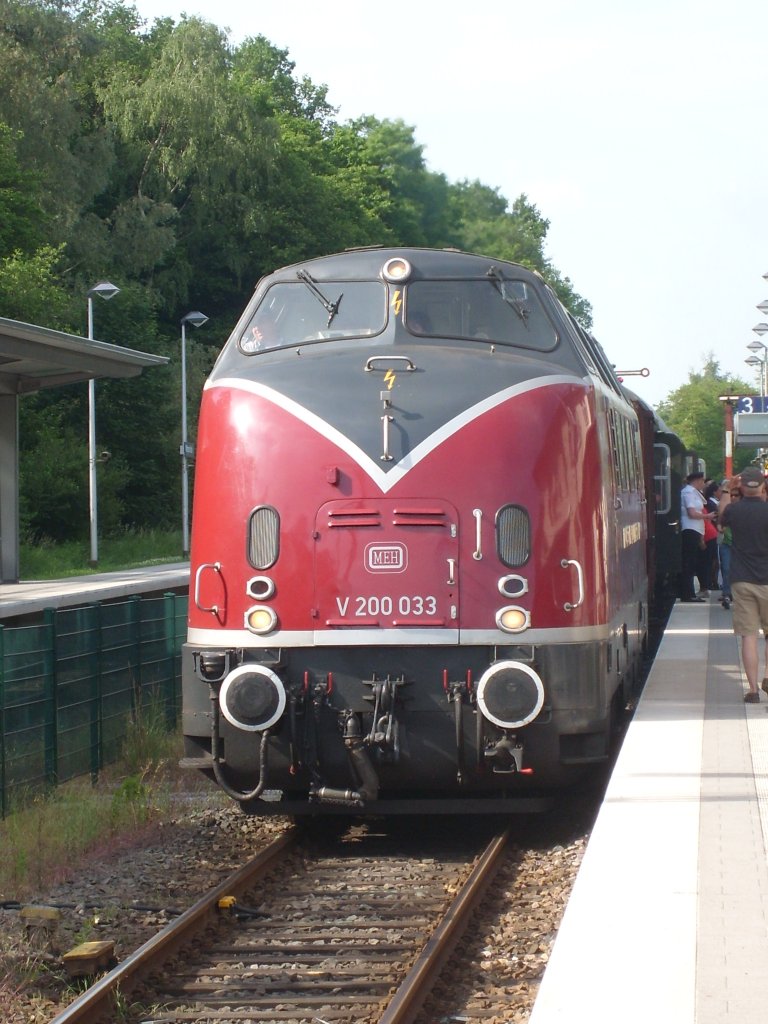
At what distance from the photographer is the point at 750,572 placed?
11.4m

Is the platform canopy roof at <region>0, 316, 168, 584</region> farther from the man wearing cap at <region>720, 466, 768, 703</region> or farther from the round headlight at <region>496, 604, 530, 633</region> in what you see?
the round headlight at <region>496, 604, 530, 633</region>

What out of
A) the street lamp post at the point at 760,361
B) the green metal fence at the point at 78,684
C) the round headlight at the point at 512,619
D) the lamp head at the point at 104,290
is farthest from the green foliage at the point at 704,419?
the round headlight at the point at 512,619

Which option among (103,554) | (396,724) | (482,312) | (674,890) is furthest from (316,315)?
(103,554)

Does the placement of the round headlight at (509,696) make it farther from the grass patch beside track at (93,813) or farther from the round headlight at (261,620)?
the grass patch beside track at (93,813)

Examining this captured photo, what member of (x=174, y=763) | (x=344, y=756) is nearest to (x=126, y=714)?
(x=174, y=763)

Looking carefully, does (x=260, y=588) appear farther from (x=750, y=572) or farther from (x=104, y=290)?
(x=104, y=290)

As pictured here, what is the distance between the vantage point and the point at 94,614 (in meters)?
12.1

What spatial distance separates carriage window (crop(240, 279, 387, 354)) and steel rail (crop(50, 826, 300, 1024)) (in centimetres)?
317

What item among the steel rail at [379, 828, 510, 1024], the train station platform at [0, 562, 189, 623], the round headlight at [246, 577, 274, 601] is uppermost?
the round headlight at [246, 577, 274, 601]

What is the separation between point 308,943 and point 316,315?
4152 mm

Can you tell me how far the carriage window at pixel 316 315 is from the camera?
9.46 metres

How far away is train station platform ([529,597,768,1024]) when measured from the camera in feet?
15.5

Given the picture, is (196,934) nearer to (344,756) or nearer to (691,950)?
(344,756)

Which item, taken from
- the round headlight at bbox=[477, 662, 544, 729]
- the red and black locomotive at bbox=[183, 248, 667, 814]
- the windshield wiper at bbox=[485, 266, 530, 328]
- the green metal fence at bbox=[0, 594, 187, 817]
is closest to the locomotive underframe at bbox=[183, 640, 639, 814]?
the red and black locomotive at bbox=[183, 248, 667, 814]
